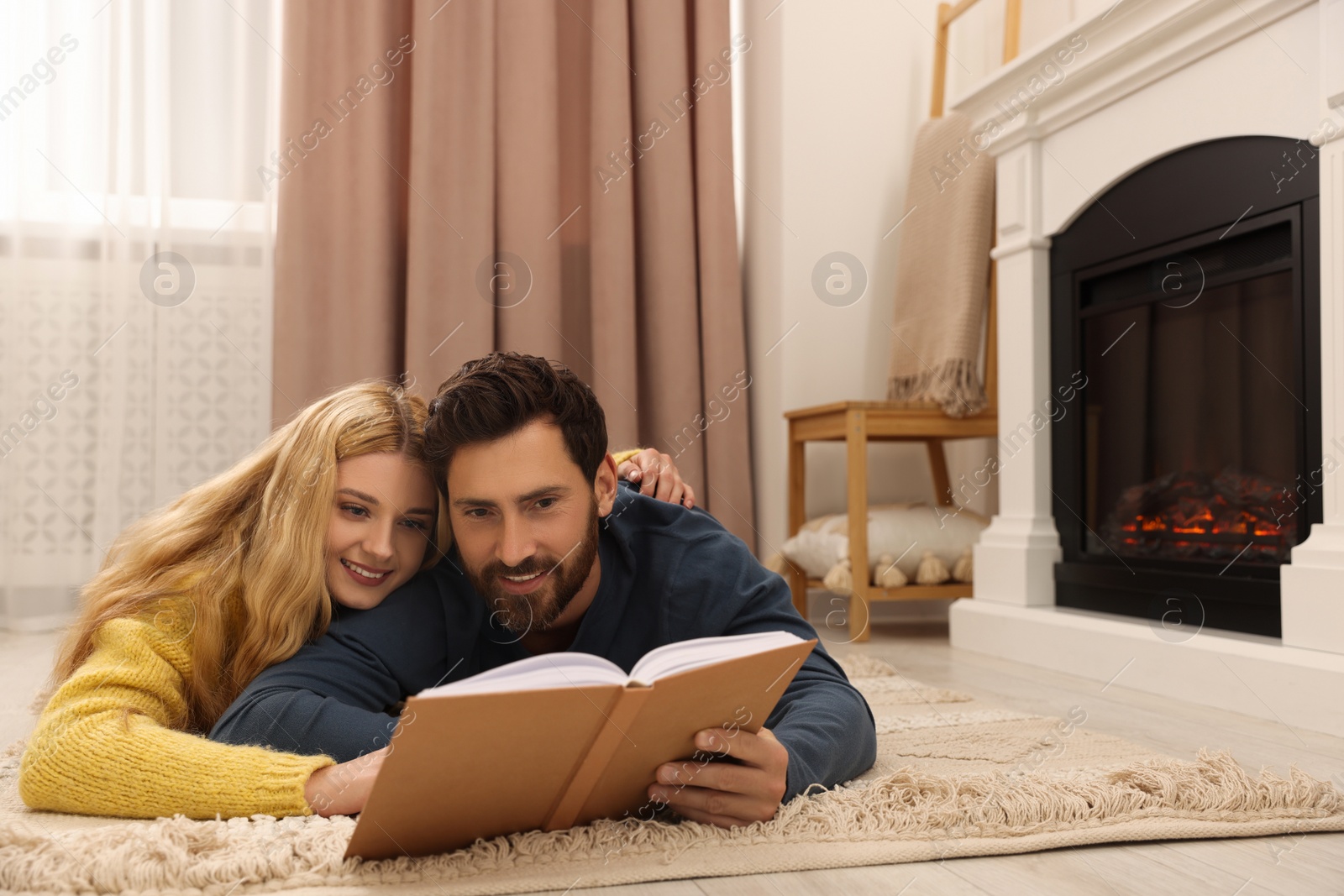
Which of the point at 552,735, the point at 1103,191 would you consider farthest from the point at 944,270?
the point at 552,735

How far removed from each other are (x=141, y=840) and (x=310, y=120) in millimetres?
2247

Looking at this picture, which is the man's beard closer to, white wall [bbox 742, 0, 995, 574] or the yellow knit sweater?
the yellow knit sweater

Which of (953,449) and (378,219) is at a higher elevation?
(378,219)

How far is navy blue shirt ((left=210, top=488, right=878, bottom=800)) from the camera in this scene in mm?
1020

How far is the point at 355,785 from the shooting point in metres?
0.95

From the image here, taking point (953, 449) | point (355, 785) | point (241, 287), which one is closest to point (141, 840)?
point (355, 785)

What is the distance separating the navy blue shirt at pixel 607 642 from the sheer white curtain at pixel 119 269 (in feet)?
5.62

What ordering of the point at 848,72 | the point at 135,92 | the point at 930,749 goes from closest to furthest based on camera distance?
the point at 930,749
the point at 135,92
the point at 848,72

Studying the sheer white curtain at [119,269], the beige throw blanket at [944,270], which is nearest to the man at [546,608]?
the beige throw blanket at [944,270]

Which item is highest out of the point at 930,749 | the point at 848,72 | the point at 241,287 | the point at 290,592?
the point at 848,72

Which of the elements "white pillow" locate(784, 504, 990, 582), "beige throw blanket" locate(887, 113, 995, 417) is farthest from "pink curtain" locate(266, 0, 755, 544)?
"beige throw blanket" locate(887, 113, 995, 417)

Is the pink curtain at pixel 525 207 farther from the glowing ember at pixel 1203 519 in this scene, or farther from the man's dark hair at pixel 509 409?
the man's dark hair at pixel 509 409

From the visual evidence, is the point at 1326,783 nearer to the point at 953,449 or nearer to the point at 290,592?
the point at 290,592

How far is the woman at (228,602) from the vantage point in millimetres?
957
